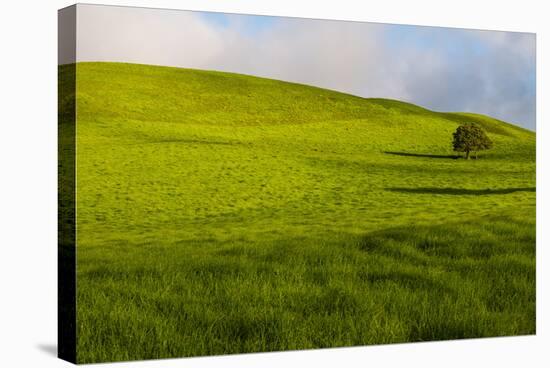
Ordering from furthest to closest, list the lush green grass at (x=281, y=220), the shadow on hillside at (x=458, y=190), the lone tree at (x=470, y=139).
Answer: the lone tree at (x=470, y=139) < the shadow on hillside at (x=458, y=190) < the lush green grass at (x=281, y=220)

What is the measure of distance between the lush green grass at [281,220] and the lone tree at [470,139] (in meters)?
0.11

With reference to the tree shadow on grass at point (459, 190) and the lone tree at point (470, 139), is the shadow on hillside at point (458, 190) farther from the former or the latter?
the lone tree at point (470, 139)

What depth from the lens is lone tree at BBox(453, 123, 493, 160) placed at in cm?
1432

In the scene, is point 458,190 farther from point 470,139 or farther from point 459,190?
point 470,139

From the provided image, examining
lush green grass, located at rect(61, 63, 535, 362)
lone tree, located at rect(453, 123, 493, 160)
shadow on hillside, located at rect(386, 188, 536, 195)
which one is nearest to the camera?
Result: lush green grass, located at rect(61, 63, 535, 362)

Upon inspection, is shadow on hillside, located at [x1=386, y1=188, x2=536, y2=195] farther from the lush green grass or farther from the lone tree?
the lone tree

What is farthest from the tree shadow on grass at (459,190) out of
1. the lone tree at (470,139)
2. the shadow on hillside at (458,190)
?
the lone tree at (470,139)

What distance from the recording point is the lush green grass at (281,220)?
11.6m

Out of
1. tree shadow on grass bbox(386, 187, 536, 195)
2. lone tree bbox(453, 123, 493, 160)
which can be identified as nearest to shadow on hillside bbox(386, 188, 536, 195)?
tree shadow on grass bbox(386, 187, 536, 195)

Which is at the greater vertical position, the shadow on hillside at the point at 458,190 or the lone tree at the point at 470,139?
the lone tree at the point at 470,139

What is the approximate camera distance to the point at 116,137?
1173 cm

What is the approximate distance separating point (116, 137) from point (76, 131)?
551 millimetres

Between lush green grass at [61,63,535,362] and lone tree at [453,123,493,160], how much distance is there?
0.11m

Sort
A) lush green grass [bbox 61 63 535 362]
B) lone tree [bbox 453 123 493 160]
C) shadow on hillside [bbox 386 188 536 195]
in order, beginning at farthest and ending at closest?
1. lone tree [bbox 453 123 493 160]
2. shadow on hillside [bbox 386 188 536 195]
3. lush green grass [bbox 61 63 535 362]
